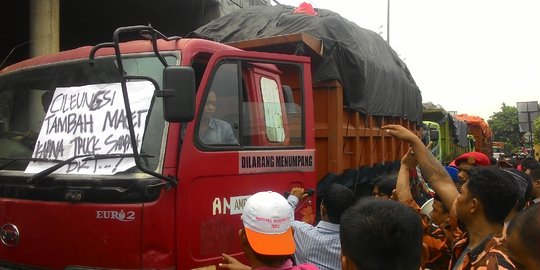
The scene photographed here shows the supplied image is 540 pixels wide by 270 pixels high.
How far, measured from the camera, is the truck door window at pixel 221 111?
3.06m

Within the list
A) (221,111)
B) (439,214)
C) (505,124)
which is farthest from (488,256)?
→ (505,124)

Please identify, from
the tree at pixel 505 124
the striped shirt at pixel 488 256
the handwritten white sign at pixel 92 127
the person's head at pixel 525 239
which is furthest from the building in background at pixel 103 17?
the tree at pixel 505 124

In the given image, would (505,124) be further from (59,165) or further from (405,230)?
(405,230)

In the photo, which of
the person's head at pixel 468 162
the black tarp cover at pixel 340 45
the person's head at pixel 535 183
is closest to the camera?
the person's head at pixel 468 162

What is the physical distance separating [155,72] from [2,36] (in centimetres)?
1072

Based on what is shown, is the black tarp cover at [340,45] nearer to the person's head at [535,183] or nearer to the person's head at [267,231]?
the person's head at [535,183]

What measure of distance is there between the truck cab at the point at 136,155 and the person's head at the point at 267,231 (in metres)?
0.87

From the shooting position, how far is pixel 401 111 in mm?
6602

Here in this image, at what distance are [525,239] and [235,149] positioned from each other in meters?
1.89

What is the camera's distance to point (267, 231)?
6.27 feet

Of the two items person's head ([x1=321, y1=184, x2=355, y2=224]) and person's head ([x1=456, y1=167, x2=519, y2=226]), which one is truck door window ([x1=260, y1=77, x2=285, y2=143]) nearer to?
person's head ([x1=321, y1=184, x2=355, y2=224])

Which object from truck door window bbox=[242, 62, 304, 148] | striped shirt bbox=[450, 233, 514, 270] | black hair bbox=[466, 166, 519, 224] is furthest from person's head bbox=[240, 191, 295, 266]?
truck door window bbox=[242, 62, 304, 148]

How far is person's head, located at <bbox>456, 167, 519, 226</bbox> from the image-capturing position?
2137mm

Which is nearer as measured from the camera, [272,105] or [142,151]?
[142,151]
